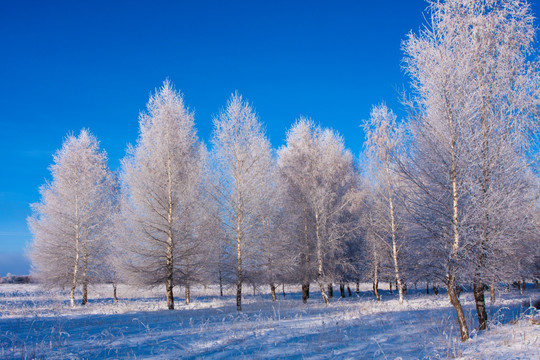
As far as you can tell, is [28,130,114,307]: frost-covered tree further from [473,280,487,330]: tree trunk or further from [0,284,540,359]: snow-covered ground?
[473,280,487,330]: tree trunk

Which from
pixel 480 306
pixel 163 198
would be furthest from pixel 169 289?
pixel 480 306

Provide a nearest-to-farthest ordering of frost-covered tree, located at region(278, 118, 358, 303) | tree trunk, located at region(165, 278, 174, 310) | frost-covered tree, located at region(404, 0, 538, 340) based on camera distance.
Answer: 1. frost-covered tree, located at region(404, 0, 538, 340)
2. tree trunk, located at region(165, 278, 174, 310)
3. frost-covered tree, located at region(278, 118, 358, 303)

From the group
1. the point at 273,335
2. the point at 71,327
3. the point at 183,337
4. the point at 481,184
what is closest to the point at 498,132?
the point at 481,184

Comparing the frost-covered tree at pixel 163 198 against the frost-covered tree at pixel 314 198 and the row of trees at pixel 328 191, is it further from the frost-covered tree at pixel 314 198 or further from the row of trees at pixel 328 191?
the frost-covered tree at pixel 314 198

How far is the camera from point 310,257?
20.4 metres

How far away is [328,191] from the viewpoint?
19.3m

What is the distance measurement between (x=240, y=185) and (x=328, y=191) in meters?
6.41

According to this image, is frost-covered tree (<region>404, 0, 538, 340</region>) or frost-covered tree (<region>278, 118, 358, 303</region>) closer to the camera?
frost-covered tree (<region>404, 0, 538, 340</region>)

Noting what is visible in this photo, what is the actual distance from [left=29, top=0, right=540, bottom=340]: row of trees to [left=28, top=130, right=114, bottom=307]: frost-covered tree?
88mm

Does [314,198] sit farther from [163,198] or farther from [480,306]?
[480,306]

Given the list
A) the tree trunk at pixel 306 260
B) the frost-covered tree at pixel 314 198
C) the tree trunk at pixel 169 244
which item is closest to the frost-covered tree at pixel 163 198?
the tree trunk at pixel 169 244

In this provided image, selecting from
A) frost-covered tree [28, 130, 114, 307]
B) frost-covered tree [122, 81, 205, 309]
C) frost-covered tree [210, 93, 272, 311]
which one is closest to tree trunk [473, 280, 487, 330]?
frost-covered tree [210, 93, 272, 311]

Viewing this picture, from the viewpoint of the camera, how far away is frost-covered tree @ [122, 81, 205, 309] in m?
14.4

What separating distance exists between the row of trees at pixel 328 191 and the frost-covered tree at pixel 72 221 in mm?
88
